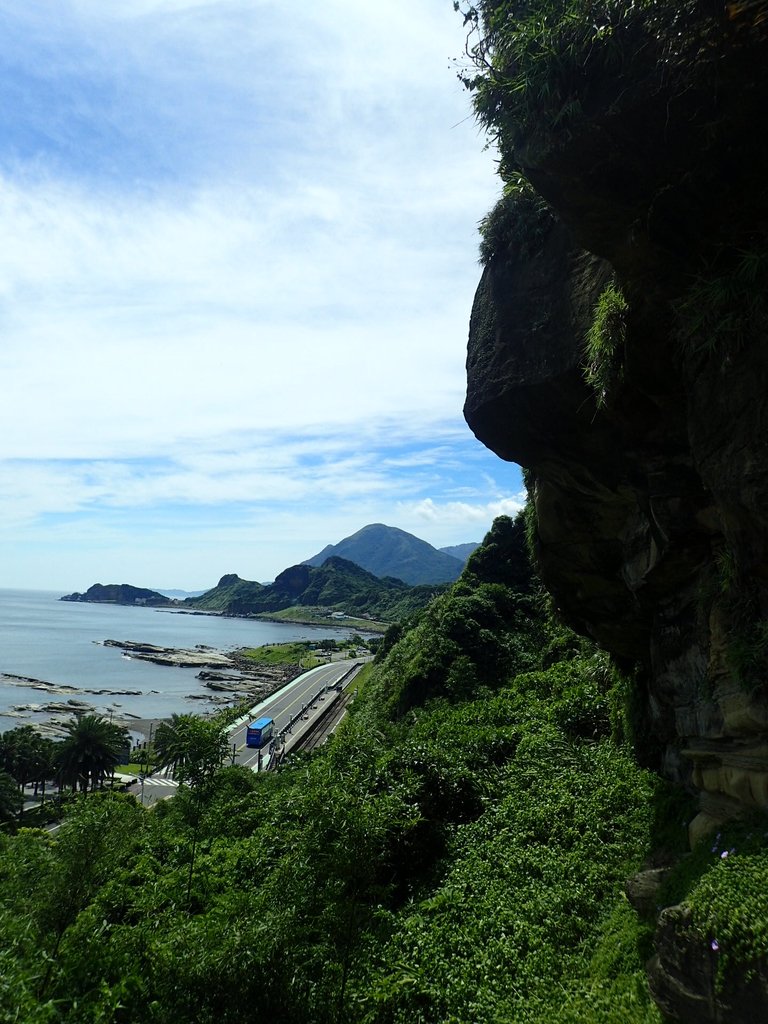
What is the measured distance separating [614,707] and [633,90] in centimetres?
1388

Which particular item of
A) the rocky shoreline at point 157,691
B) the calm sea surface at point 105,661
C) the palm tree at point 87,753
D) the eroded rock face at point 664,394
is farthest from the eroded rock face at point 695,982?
the calm sea surface at point 105,661

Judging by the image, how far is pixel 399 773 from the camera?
1466 centimetres

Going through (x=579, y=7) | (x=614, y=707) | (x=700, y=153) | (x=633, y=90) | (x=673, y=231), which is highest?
(x=579, y=7)

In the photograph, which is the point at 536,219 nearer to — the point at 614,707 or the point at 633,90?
the point at 633,90

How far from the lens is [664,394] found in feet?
25.2

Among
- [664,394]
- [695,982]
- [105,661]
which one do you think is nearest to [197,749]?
[695,982]

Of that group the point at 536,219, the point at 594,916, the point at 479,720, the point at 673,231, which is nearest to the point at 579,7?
the point at 673,231

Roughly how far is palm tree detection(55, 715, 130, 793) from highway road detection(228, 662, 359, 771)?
7.45 metres

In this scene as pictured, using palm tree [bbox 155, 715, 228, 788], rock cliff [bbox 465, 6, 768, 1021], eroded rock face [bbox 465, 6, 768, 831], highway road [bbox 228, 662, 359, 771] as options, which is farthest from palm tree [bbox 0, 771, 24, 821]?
rock cliff [bbox 465, 6, 768, 1021]

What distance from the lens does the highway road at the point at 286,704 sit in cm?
4056

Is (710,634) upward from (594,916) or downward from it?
upward

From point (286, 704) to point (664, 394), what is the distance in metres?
60.1

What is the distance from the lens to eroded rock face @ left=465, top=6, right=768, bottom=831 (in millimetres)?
5926

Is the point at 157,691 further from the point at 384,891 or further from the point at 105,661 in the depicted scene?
the point at 384,891
